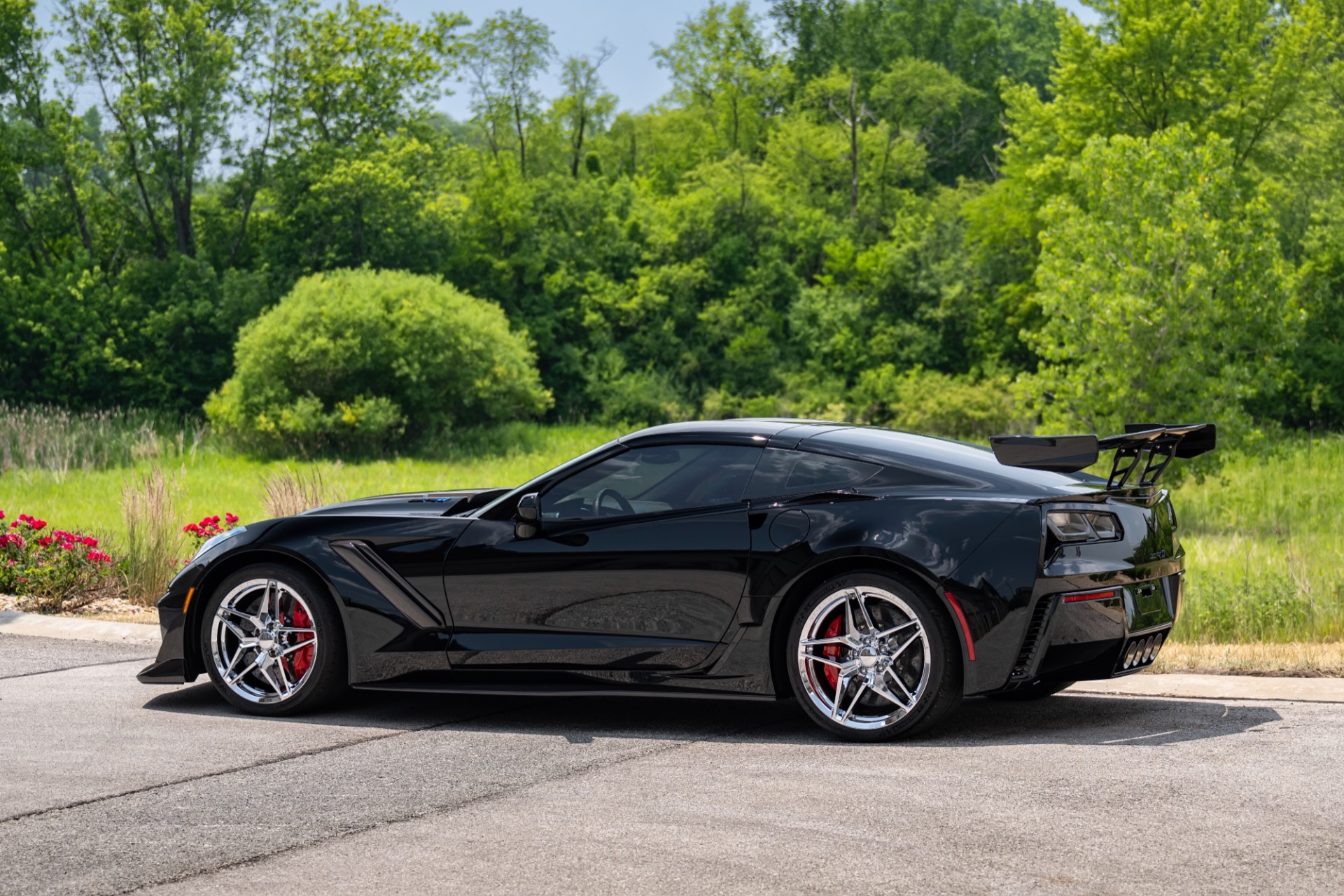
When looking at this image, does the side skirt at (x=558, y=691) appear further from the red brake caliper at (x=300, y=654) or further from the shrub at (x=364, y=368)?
the shrub at (x=364, y=368)

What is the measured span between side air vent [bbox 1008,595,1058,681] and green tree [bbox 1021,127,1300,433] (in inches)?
769

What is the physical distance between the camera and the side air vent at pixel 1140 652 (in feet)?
20.2

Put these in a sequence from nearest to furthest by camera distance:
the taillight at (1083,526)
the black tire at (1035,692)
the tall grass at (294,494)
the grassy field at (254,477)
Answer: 1. the taillight at (1083,526)
2. the black tire at (1035,692)
3. the tall grass at (294,494)
4. the grassy field at (254,477)

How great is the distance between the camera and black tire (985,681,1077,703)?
6434 mm

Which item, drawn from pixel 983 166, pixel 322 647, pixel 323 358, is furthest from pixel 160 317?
pixel 322 647

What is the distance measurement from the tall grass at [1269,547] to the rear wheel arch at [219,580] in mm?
5432

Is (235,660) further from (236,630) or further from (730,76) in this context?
(730,76)

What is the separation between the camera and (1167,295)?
24.5 meters

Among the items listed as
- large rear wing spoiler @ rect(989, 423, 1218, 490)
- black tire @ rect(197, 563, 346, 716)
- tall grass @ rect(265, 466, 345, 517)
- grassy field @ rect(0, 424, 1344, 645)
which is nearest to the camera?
large rear wing spoiler @ rect(989, 423, 1218, 490)

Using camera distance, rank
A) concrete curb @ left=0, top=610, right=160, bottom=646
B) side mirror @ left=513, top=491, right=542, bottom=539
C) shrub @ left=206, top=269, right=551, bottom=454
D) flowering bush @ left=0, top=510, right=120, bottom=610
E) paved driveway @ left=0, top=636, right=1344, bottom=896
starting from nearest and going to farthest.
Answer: paved driveway @ left=0, top=636, right=1344, bottom=896 → side mirror @ left=513, top=491, right=542, bottom=539 → concrete curb @ left=0, top=610, right=160, bottom=646 → flowering bush @ left=0, top=510, right=120, bottom=610 → shrub @ left=206, top=269, right=551, bottom=454

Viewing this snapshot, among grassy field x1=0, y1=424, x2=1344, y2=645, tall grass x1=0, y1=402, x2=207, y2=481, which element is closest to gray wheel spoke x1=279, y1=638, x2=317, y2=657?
grassy field x1=0, y1=424, x2=1344, y2=645

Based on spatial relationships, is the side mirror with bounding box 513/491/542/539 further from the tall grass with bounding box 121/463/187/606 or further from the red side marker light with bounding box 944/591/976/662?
the tall grass with bounding box 121/463/187/606

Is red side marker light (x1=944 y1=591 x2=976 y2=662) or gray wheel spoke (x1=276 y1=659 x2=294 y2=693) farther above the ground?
Result: red side marker light (x1=944 y1=591 x2=976 y2=662)

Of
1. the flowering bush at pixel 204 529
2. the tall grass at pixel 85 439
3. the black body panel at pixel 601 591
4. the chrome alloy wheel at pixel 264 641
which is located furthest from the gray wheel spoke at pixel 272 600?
the tall grass at pixel 85 439
